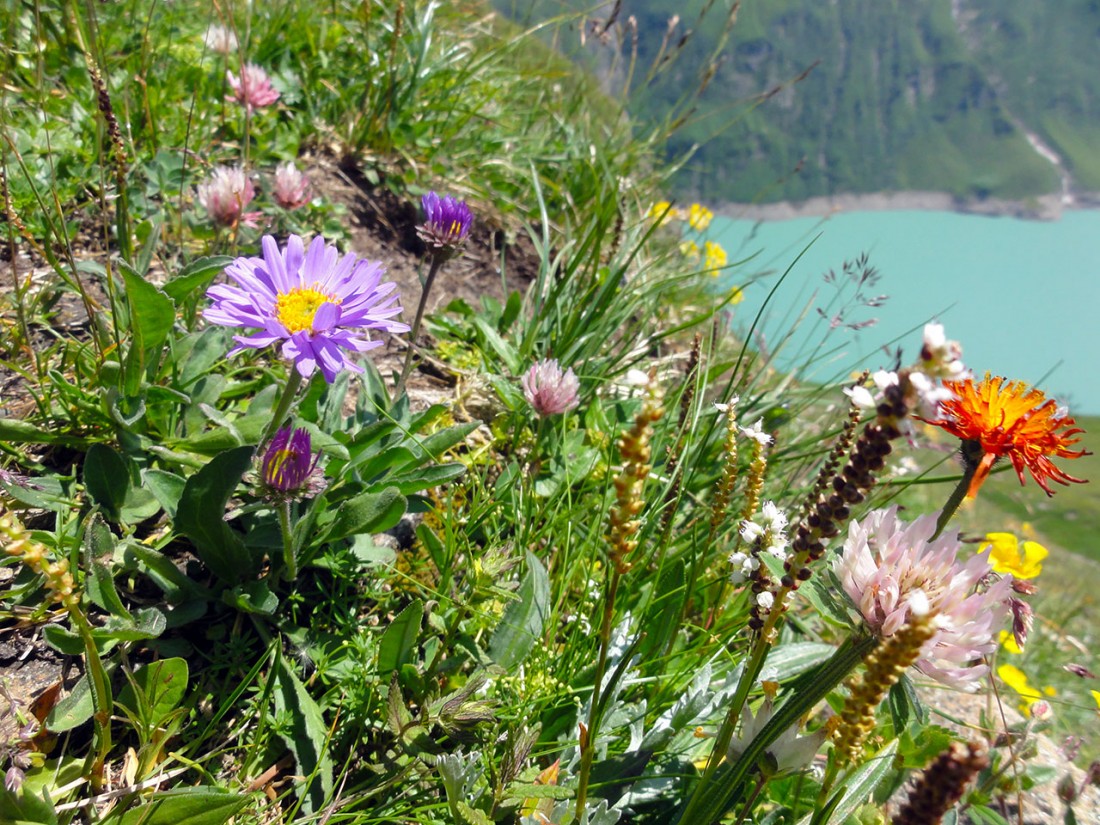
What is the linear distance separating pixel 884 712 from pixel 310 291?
1662mm

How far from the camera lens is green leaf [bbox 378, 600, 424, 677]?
146cm

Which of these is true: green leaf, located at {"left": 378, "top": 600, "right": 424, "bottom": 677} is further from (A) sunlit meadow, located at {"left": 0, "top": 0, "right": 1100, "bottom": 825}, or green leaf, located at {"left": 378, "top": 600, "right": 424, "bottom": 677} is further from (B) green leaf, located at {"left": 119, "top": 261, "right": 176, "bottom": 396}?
(B) green leaf, located at {"left": 119, "top": 261, "right": 176, "bottom": 396}

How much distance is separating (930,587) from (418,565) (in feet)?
4.10

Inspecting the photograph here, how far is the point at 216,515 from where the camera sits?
4.94 feet

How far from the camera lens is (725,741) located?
3.81ft

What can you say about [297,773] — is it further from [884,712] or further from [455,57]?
[455,57]

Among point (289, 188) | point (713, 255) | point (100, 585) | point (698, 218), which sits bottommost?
point (100, 585)

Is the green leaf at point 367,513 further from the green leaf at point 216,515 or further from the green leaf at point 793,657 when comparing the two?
the green leaf at point 793,657

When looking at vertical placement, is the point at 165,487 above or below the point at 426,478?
below

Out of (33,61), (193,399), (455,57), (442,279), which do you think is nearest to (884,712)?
(193,399)

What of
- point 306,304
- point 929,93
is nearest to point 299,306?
point 306,304

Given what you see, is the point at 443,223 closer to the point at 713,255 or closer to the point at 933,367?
the point at 933,367

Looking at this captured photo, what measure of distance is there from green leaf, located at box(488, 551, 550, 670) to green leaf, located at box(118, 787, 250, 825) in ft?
1.98

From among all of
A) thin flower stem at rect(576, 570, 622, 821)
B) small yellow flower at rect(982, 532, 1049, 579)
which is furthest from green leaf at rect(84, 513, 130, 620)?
small yellow flower at rect(982, 532, 1049, 579)
